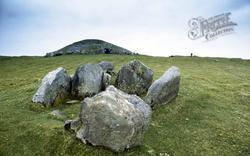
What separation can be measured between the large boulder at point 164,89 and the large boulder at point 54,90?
8.03 metres

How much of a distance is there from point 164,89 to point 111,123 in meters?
10.3

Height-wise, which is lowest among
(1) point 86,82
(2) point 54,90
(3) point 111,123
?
(3) point 111,123

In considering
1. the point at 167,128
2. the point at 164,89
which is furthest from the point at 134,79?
the point at 167,128

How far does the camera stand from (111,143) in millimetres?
19891

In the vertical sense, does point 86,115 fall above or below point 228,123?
above

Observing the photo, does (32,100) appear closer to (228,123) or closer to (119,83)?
(119,83)

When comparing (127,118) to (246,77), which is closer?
(127,118)

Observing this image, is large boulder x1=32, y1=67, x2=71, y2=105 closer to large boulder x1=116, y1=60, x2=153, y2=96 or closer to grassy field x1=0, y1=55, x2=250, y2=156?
grassy field x1=0, y1=55, x2=250, y2=156

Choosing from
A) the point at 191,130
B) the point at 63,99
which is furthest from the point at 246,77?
the point at 63,99

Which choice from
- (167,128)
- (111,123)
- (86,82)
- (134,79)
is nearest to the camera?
(111,123)

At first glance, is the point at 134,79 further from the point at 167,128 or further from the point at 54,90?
the point at 167,128

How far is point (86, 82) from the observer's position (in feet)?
99.5

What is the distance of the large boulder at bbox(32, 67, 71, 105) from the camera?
28.4 m

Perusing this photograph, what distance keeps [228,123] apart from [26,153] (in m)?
16.8
